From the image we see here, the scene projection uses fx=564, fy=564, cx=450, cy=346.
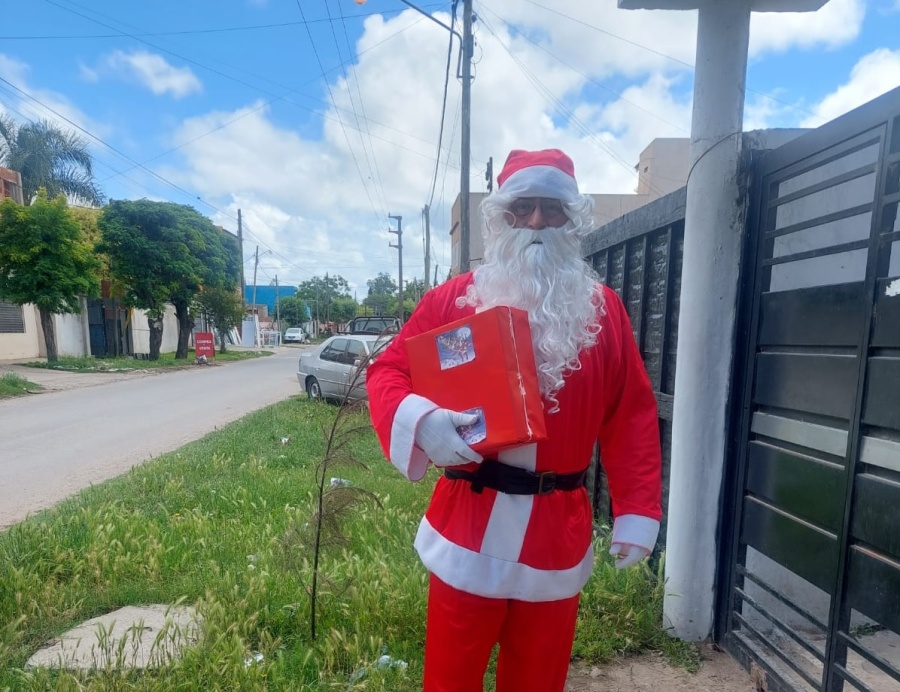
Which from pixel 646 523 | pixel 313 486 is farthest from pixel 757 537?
pixel 313 486

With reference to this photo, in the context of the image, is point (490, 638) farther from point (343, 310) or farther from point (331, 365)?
point (343, 310)

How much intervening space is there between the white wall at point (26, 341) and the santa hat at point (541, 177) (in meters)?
20.3

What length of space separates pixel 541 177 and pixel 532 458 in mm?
787

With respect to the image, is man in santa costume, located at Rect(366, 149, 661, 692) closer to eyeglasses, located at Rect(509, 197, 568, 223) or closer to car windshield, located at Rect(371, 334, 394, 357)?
eyeglasses, located at Rect(509, 197, 568, 223)

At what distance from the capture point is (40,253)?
14164mm

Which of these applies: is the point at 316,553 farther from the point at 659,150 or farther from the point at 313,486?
the point at 659,150

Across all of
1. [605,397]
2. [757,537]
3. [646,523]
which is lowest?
[757,537]

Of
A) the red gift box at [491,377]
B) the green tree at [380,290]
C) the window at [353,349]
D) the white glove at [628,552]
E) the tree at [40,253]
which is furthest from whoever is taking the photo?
the green tree at [380,290]

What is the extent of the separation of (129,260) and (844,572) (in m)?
20.1

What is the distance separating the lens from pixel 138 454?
6496 mm

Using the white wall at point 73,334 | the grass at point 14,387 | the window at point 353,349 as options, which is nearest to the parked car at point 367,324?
the window at point 353,349

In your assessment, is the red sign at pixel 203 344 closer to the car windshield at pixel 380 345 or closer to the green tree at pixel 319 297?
the car windshield at pixel 380 345

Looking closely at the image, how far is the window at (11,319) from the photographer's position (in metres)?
16.8

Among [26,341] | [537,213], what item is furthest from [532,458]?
[26,341]
